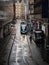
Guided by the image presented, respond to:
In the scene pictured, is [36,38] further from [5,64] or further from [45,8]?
[5,64]

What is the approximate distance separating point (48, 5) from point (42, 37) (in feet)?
20.7

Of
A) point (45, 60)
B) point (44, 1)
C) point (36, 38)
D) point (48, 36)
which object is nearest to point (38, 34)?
point (36, 38)

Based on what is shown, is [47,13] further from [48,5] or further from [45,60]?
[45,60]

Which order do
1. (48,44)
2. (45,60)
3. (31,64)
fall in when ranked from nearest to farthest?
(31,64) < (45,60) < (48,44)

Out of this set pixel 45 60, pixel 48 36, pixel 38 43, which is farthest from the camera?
pixel 38 43

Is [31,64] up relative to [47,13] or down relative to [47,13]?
down

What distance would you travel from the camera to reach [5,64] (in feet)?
87.0

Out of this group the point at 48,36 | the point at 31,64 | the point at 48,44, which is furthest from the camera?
the point at 48,36

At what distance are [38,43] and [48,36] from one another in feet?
12.3

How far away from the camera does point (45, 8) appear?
46.7 meters

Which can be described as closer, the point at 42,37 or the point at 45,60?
the point at 45,60

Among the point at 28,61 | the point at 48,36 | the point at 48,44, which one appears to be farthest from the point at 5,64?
the point at 48,36

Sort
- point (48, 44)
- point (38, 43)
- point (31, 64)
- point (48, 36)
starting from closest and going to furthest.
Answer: point (31, 64) → point (48, 44) → point (48, 36) → point (38, 43)

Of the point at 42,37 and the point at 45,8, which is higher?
the point at 45,8
